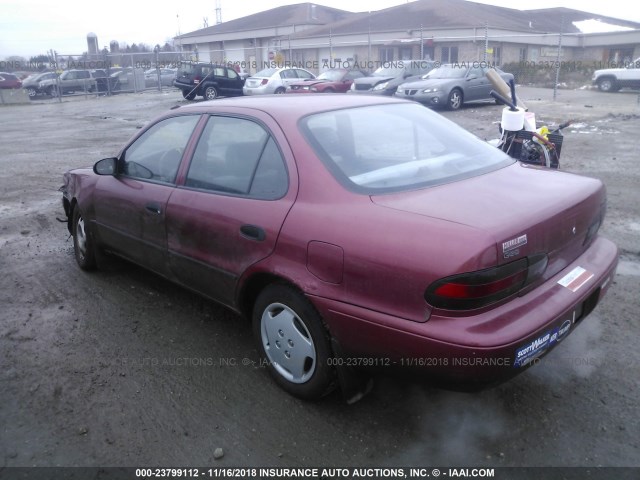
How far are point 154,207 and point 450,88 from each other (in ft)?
48.4

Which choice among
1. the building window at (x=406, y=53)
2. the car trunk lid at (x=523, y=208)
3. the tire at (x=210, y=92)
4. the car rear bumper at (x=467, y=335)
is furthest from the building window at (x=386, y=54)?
the car rear bumper at (x=467, y=335)

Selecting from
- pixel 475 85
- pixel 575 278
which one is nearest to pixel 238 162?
pixel 575 278

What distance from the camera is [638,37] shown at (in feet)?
111

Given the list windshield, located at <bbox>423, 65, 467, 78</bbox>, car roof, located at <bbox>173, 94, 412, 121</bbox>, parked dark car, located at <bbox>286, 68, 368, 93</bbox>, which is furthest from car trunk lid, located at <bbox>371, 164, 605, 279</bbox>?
parked dark car, located at <bbox>286, 68, 368, 93</bbox>

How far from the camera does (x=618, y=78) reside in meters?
23.5

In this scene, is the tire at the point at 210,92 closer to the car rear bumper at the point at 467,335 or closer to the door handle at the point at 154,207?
the door handle at the point at 154,207

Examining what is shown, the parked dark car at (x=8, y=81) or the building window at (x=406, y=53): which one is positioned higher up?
the building window at (x=406, y=53)

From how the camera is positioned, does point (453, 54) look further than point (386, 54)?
No

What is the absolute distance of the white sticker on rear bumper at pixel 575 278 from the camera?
2.70 meters

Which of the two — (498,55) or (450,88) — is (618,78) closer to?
Result: (450,88)

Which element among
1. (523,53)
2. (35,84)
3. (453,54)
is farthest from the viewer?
(523,53)

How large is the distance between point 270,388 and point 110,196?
2.07 meters

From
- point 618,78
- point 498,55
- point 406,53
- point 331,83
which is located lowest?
point 618,78

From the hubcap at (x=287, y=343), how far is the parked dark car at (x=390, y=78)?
17086mm
